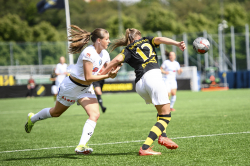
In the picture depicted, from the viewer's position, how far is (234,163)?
4.16 m

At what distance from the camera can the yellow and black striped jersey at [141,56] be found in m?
5.16

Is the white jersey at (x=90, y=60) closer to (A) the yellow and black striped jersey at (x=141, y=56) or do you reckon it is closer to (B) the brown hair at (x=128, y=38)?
(B) the brown hair at (x=128, y=38)

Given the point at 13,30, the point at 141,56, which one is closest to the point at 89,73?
the point at 141,56

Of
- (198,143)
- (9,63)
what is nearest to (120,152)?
(198,143)

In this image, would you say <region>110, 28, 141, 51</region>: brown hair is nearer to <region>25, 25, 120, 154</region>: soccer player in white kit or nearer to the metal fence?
<region>25, 25, 120, 154</region>: soccer player in white kit

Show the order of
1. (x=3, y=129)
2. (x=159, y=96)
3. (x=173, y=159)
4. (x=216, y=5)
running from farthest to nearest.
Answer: (x=216, y=5) < (x=3, y=129) < (x=159, y=96) < (x=173, y=159)

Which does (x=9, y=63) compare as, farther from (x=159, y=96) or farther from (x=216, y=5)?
(x=216, y=5)

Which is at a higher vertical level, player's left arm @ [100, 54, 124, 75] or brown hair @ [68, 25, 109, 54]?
brown hair @ [68, 25, 109, 54]

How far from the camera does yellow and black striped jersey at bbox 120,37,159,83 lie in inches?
203

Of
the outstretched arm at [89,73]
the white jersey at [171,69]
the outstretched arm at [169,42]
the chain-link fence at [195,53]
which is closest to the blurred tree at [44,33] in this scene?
the chain-link fence at [195,53]

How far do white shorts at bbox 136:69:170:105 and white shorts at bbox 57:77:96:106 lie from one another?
92 cm

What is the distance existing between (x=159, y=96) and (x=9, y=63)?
3055 centimetres

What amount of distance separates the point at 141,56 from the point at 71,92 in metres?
1.29

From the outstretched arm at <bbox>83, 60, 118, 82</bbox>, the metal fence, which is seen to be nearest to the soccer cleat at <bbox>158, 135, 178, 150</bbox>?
the outstretched arm at <bbox>83, 60, 118, 82</bbox>
